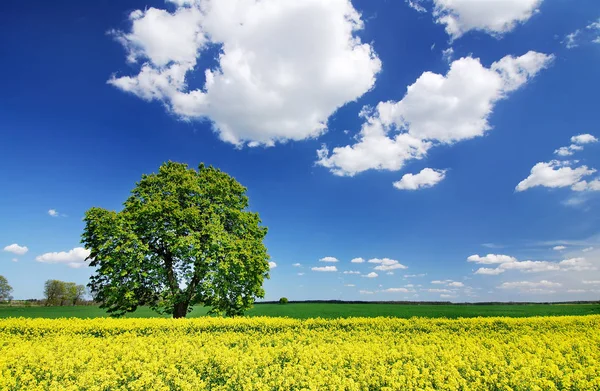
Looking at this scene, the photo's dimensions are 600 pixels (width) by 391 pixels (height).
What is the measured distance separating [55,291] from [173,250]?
233 feet

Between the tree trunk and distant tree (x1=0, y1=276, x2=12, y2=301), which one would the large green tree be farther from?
distant tree (x1=0, y1=276, x2=12, y2=301)

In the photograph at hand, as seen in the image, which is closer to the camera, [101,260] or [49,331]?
[49,331]

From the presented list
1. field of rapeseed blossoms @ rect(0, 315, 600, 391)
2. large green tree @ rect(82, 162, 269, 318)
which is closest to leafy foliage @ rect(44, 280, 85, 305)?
large green tree @ rect(82, 162, 269, 318)

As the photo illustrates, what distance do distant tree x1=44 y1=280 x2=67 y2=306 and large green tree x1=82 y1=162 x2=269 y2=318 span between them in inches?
2542

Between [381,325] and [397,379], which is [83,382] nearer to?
[397,379]

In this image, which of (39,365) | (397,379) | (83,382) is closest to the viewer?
(397,379)

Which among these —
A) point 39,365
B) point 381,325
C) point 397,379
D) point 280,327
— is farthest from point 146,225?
point 397,379

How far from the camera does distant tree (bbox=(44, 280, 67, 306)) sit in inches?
2874

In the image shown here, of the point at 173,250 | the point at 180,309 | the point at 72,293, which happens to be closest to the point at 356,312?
the point at 180,309

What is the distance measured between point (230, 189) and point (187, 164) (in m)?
4.16

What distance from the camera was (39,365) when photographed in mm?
8906

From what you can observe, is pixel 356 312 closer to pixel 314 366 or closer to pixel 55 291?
pixel 314 366

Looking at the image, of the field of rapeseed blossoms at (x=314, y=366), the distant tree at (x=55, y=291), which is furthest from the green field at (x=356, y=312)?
the distant tree at (x=55, y=291)

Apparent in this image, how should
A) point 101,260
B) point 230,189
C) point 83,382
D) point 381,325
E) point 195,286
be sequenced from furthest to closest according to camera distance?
point 230,189 < point 195,286 < point 101,260 < point 381,325 < point 83,382
